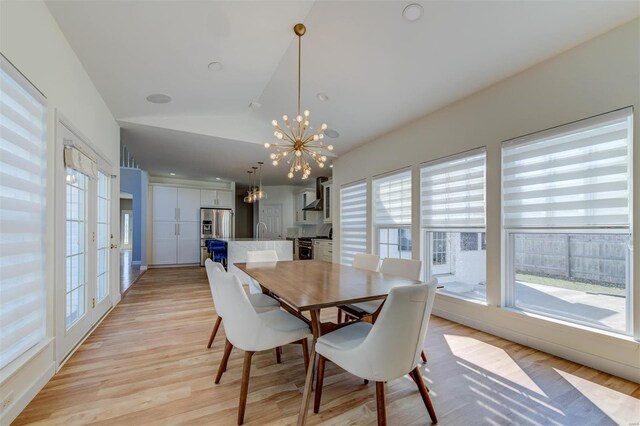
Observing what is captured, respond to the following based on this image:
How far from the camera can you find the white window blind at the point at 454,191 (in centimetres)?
304

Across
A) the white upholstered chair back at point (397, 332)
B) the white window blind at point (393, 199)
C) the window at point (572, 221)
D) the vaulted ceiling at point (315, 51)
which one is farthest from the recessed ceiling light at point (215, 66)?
the window at point (572, 221)

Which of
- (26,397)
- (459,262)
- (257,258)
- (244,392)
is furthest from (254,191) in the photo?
(244,392)

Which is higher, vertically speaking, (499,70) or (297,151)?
(499,70)

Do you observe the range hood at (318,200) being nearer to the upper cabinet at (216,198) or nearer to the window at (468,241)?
the upper cabinet at (216,198)

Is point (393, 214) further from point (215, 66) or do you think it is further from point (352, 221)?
point (215, 66)

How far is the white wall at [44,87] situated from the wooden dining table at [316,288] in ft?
4.85

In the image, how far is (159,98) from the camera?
11.4 feet

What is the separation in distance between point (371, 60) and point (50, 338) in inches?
147

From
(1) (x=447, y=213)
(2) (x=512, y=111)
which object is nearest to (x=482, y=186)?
(1) (x=447, y=213)

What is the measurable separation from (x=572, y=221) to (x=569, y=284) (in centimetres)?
60

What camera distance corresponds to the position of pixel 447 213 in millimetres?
3385

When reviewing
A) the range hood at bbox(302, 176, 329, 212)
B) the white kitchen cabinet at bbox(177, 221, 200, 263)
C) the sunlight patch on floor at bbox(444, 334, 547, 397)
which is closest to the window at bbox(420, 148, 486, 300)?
the sunlight patch on floor at bbox(444, 334, 547, 397)

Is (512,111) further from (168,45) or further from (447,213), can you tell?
(168,45)

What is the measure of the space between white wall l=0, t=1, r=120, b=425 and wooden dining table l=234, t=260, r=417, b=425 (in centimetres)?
148
